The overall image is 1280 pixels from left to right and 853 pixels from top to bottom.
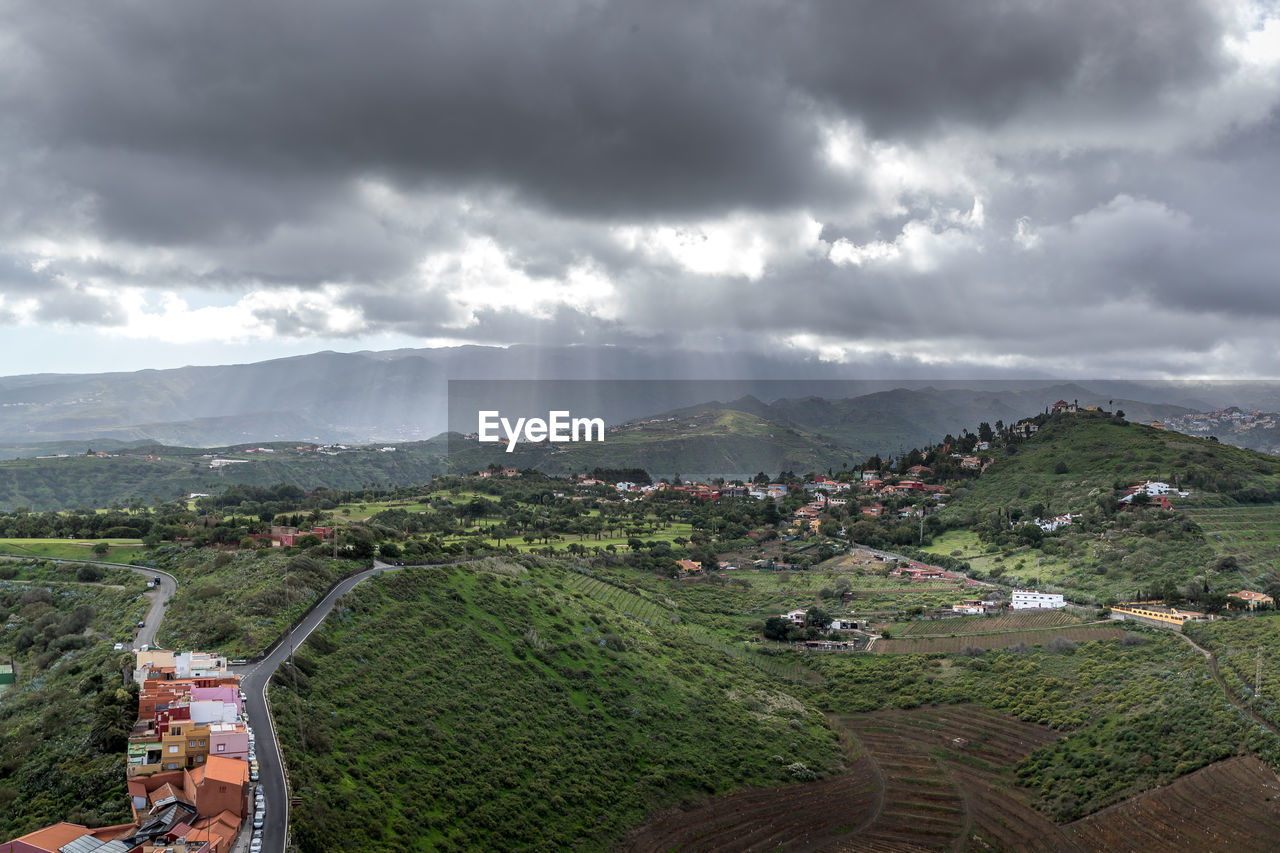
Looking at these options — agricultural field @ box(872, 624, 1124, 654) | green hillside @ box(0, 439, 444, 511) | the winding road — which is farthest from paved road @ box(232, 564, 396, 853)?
green hillside @ box(0, 439, 444, 511)

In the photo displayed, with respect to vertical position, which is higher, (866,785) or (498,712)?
(498,712)

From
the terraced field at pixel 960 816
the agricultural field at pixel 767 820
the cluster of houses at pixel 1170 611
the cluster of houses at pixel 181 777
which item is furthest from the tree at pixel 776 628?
the cluster of houses at pixel 181 777

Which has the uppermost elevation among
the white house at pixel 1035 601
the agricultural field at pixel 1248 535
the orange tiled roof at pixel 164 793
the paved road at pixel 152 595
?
the orange tiled roof at pixel 164 793

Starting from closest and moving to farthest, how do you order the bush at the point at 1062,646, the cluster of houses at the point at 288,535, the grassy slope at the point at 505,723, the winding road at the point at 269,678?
the winding road at the point at 269,678
the grassy slope at the point at 505,723
the bush at the point at 1062,646
the cluster of houses at the point at 288,535

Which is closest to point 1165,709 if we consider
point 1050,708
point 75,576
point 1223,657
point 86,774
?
point 1050,708

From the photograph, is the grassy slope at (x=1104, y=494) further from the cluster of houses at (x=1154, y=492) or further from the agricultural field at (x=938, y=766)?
the agricultural field at (x=938, y=766)

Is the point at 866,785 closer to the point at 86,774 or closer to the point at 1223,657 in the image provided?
the point at 1223,657

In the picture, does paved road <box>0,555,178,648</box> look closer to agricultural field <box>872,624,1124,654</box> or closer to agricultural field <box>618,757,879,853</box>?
agricultural field <box>618,757,879,853</box>
